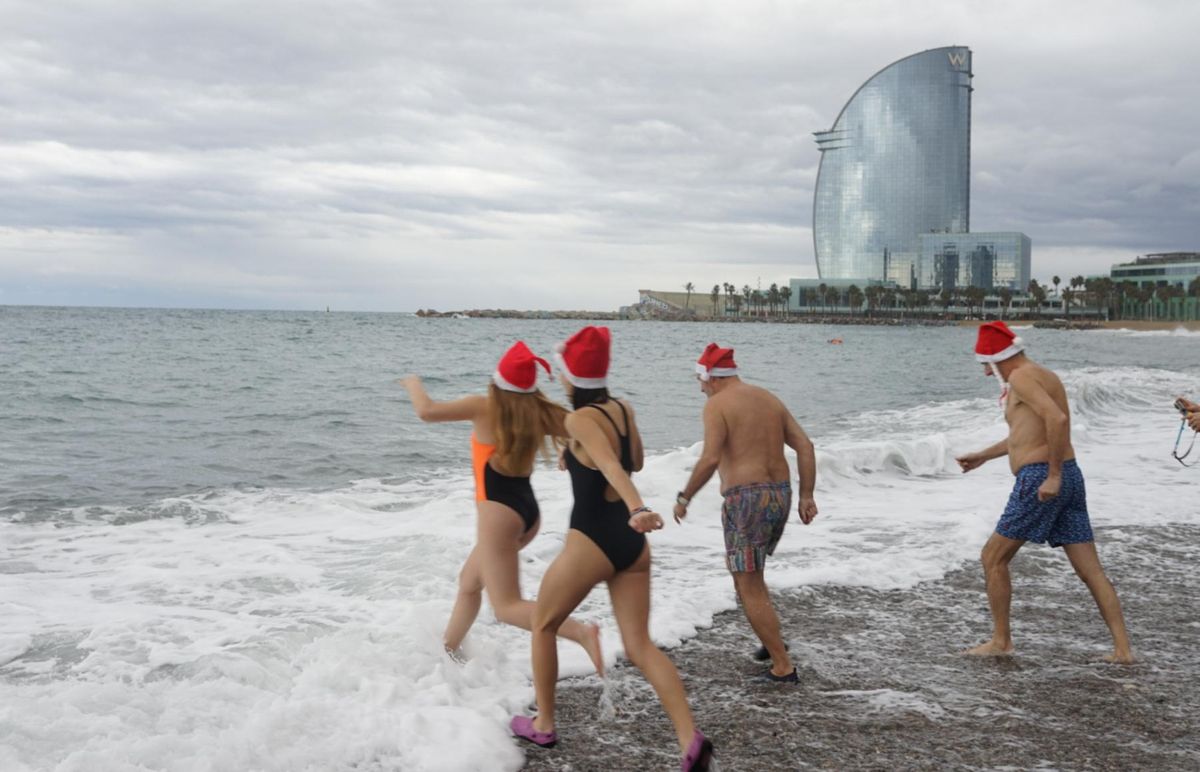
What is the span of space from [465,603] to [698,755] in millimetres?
1794

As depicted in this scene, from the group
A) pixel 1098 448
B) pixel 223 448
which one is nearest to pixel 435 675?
pixel 223 448

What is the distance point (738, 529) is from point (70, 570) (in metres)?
5.48

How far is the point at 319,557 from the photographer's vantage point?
808 centimetres

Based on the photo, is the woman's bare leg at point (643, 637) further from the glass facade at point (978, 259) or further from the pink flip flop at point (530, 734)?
the glass facade at point (978, 259)

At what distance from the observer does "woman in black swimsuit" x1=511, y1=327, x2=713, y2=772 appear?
3.65 meters

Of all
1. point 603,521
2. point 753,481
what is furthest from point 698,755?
point 753,481

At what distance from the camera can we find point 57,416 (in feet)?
63.5

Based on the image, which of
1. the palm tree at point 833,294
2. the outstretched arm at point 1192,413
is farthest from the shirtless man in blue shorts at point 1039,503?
the palm tree at point 833,294

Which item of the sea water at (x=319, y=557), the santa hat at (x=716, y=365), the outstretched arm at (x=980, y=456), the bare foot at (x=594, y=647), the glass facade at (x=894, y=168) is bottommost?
the sea water at (x=319, y=557)

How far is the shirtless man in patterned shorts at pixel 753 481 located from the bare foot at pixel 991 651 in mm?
1102

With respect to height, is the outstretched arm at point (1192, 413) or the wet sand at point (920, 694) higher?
the outstretched arm at point (1192, 413)

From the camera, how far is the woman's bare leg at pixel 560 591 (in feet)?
12.3

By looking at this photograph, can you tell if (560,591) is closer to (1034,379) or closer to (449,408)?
(449,408)

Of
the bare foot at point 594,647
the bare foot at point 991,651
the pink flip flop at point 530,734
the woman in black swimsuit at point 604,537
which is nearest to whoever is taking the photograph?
the woman in black swimsuit at point 604,537
